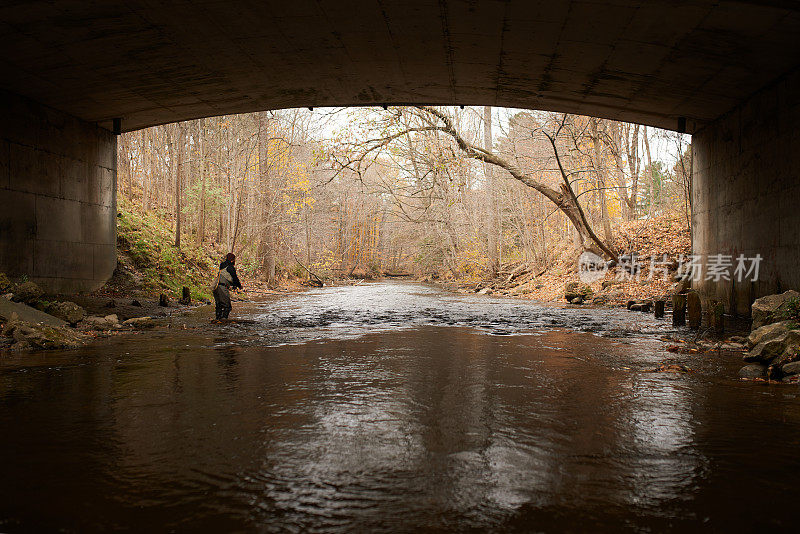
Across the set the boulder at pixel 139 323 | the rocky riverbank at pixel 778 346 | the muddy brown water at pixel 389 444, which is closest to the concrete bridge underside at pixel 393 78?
the rocky riverbank at pixel 778 346

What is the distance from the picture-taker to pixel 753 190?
11797 mm

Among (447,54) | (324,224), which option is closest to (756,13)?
(447,54)

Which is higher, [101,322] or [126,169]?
[126,169]

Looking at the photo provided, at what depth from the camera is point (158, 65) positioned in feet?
36.7

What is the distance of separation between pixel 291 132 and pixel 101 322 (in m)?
19.7

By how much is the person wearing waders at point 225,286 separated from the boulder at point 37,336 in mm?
3675

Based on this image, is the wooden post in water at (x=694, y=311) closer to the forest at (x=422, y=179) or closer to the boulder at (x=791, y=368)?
the boulder at (x=791, y=368)

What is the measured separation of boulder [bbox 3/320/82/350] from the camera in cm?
855

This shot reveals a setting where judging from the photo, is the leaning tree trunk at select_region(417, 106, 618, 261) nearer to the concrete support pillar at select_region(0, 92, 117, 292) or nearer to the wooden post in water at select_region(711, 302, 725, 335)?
the wooden post in water at select_region(711, 302, 725, 335)

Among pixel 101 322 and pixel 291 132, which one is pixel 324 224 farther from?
pixel 101 322

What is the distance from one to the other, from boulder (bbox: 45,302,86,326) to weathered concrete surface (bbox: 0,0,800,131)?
4994 millimetres

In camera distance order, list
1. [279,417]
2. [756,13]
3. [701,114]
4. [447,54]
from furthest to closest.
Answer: [701,114]
[447,54]
[756,13]
[279,417]

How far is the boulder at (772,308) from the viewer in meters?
9.33

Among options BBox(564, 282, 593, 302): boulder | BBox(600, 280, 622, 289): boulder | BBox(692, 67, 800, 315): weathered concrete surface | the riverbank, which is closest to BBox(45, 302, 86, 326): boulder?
BBox(692, 67, 800, 315): weathered concrete surface
